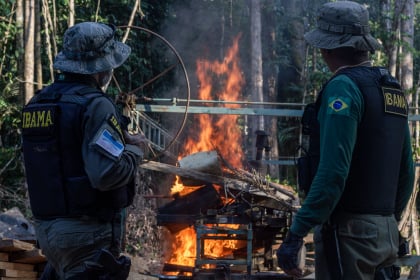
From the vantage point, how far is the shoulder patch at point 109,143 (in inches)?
142

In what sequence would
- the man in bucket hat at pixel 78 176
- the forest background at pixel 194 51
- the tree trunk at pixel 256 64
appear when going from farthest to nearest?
1. the tree trunk at pixel 256 64
2. the forest background at pixel 194 51
3. the man in bucket hat at pixel 78 176

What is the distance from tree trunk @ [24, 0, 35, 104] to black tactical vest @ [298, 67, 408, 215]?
Answer: 7735 millimetres

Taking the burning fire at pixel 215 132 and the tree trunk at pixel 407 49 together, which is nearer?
the burning fire at pixel 215 132

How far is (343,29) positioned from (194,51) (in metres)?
13.3

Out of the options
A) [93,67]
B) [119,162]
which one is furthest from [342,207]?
[93,67]

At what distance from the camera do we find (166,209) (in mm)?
7531

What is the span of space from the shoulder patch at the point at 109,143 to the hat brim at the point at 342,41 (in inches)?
49.4

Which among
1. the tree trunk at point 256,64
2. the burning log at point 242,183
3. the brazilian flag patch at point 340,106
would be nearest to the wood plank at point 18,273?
Result: the burning log at point 242,183

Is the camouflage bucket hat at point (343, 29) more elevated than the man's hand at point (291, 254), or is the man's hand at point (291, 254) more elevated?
the camouflage bucket hat at point (343, 29)

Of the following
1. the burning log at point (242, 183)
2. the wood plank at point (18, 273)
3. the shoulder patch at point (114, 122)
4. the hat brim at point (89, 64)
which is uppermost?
the hat brim at point (89, 64)

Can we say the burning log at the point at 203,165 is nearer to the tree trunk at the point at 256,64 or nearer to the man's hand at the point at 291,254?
the man's hand at the point at 291,254

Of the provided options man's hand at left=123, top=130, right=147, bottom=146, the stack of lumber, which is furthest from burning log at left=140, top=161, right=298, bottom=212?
man's hand at left=123, top=130, right=147, bottom=146

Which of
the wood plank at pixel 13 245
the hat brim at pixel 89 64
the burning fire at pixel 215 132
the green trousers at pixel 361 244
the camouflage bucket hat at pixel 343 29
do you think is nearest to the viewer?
the green trousers at pixel 361 244

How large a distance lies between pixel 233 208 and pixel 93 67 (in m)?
3.82
